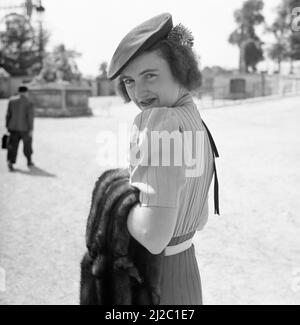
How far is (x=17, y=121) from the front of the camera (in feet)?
24.5

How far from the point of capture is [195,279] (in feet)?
4.40

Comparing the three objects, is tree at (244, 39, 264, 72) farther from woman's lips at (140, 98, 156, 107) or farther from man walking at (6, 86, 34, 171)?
woman's lips at (140, 98, 156, 107)

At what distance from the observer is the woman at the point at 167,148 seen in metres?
1.01

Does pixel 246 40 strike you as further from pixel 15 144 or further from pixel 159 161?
pixel 159 161

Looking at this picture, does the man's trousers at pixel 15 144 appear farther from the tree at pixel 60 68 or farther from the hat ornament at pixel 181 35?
the tree at pixel 60 68

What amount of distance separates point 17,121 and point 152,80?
6811 millimetres

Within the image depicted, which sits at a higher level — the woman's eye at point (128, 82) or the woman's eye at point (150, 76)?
the woman's eye at point (150, 76)

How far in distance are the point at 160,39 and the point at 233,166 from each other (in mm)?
6623

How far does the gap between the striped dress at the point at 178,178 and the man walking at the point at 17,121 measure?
6588mm

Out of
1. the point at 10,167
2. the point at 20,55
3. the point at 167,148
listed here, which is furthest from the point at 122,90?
the point at 20,55

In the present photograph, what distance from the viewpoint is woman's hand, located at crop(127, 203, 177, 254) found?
39.6 inches

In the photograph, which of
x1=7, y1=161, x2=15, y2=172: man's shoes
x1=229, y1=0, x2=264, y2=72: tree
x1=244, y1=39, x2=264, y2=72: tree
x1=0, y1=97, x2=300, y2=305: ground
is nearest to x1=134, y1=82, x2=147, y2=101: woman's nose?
x1=0, y1=97, x2=300, y2=305: ground

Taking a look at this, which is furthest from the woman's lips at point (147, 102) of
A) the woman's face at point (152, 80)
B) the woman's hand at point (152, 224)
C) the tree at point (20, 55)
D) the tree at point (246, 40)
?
the tree at point (20, 55)

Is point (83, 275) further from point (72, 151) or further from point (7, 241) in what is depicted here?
point (72, 151)
